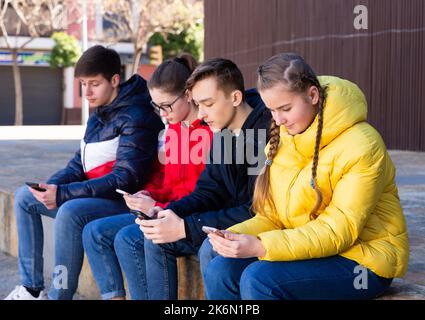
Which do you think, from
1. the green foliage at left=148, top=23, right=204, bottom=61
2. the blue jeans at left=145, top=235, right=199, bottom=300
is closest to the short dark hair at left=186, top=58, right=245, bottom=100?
the blue jeans at left=145, top=235, right=199, bottom=300

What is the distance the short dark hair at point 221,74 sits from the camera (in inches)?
126

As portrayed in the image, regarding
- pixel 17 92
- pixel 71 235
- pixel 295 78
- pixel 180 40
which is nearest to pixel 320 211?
pixel 295 78

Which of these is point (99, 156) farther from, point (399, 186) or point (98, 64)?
point (399, 186)

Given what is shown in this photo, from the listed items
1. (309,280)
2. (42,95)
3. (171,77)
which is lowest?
(42,95)

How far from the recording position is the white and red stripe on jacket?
4.18m

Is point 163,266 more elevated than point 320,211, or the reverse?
point 320,211

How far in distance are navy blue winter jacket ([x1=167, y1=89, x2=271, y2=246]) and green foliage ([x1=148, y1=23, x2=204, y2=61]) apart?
30554 mm

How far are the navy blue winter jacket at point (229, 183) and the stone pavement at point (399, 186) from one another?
71 centimetres

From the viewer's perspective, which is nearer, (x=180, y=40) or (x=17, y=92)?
(x=17, y=92)

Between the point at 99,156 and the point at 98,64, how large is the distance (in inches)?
19.6

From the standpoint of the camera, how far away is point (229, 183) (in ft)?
10.9

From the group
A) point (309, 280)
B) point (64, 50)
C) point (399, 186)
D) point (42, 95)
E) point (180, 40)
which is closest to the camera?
point (309, 280)

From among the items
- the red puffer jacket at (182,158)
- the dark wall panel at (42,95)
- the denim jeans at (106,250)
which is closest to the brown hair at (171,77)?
the red puffer jacket at (182,158)

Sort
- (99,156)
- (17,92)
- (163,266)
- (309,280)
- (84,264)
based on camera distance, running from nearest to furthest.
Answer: (309,280) < (163,266) < (99,156) < (84,264) < (17,92)
